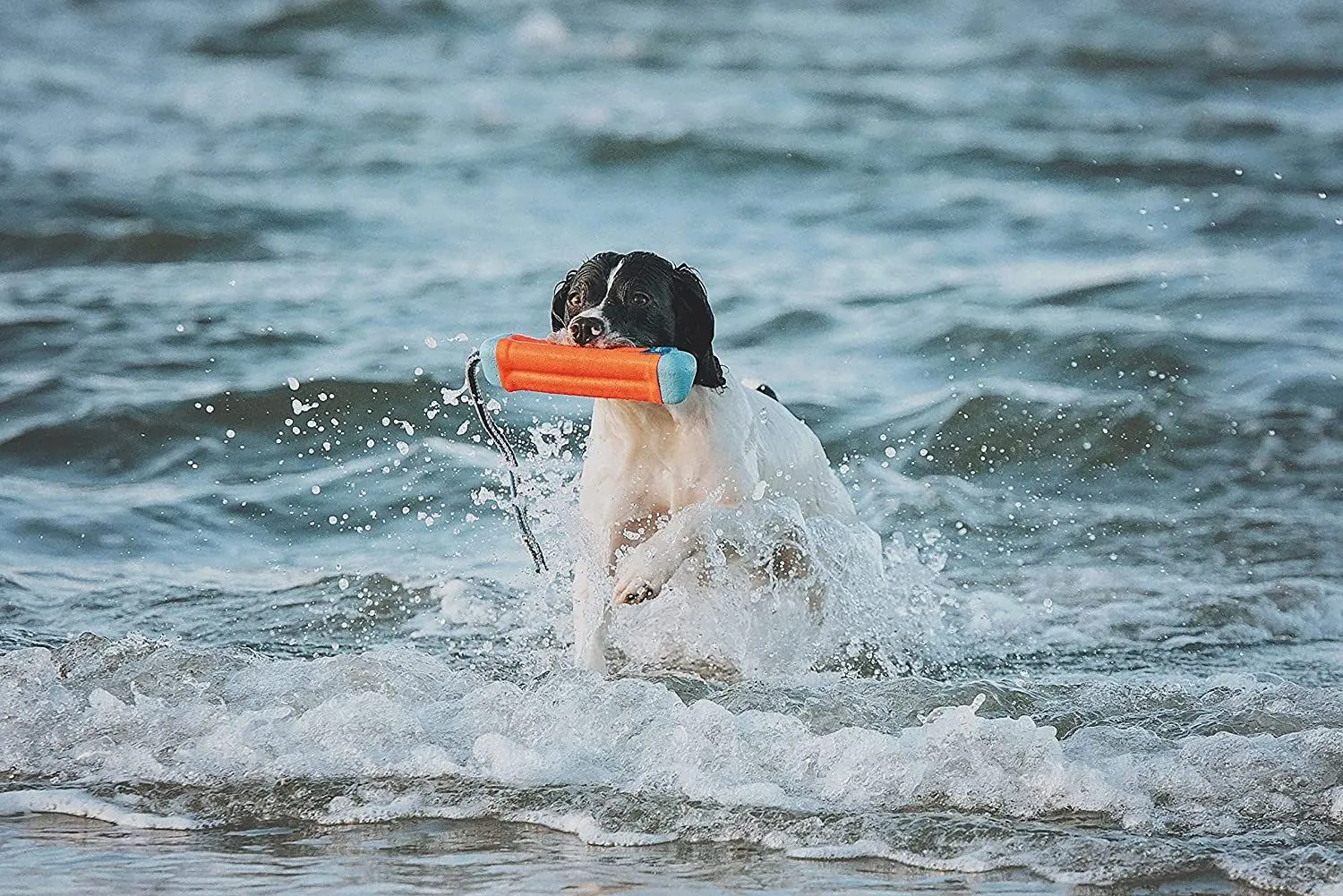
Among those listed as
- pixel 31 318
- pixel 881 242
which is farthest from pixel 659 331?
pixel 881 242

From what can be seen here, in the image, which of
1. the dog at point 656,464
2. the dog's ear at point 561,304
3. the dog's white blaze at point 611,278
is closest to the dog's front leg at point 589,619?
the dog at point 656,464

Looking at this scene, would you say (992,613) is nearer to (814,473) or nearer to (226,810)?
(814,473)

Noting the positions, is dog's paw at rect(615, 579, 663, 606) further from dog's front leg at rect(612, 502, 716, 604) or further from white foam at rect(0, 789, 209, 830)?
white foam at rect(0, 789, 209, 830)

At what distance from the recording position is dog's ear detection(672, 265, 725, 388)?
591 centimetres

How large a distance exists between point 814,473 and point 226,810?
8.03 ft

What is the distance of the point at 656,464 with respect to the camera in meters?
6.08

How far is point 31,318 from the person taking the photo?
11.1 metres

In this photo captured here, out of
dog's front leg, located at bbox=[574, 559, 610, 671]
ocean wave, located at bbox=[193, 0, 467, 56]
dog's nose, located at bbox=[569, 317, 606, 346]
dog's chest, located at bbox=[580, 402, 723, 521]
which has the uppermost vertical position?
ocean wave, located at bbox=[193, 0, 467, 56]

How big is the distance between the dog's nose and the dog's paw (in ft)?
2.46

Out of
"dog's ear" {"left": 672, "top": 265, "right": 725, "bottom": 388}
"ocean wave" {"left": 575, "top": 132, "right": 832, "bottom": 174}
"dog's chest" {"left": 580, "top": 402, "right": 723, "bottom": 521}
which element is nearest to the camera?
"dog's ear" {"left": 672, "top": 265, "right": 725, "bottom": 388}

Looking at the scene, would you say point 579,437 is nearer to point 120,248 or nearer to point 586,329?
point 586,329

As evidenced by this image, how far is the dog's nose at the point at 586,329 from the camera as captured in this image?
5.73 metres

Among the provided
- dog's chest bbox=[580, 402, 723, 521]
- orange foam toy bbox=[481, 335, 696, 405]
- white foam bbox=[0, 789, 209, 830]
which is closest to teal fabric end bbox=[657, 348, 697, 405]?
orange foam toy bbox=[481, 335, 696, 405]

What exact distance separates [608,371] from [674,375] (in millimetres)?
191
